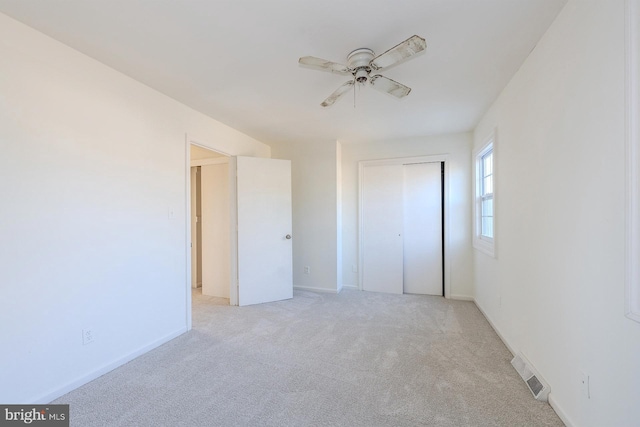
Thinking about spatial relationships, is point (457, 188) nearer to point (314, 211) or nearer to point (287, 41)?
point (314, 211)

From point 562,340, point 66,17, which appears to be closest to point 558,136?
point 562,340

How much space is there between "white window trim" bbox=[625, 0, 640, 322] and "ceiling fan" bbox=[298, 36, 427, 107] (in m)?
0.80

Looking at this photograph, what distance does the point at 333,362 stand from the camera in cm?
226

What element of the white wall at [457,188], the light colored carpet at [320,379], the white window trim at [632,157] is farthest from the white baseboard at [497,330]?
the white window trim at [632,157]

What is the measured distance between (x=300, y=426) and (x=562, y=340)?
162 centimetres

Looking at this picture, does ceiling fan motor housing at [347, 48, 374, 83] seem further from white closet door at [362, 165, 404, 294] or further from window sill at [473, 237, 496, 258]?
white closet door at [362, 165, 404, 294]

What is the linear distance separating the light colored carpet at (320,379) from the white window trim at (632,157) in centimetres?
103

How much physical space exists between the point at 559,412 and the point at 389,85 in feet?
7.77

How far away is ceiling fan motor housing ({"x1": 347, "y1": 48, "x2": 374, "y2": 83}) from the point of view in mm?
1838

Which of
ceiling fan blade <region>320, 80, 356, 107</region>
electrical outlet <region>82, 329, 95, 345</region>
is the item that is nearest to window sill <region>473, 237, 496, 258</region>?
ceiling fan blade <region>320, 80, 356, 107</region>

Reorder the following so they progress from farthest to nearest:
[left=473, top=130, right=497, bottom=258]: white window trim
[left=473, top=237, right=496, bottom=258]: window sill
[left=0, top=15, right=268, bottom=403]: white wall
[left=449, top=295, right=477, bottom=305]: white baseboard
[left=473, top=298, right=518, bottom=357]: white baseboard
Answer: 1. [left=449, top=295, right=477, bottom=305]: white baseboard
2. [left=473, top=130, right=497, bottom=258]: white window trim
3. [left=473, top=237, right=496, bottom=258]: window sill
4. [left=473, top=298, right=518, bottom=357]: white baseboard
5. [left=0, top=15, right=268, bottom=403]: white wall

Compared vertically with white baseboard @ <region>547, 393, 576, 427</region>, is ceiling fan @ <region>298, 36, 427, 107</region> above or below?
above

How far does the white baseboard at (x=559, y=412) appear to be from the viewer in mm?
1516

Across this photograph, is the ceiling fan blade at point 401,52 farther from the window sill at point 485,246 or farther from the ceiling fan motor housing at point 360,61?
the window sill at point 485,246
